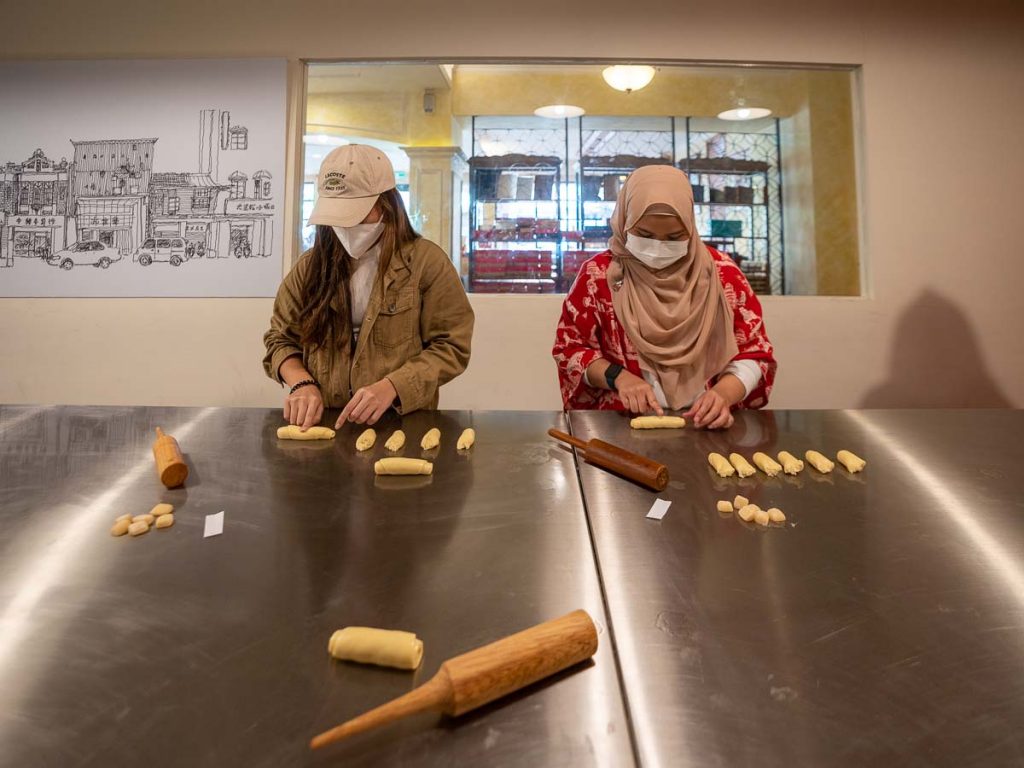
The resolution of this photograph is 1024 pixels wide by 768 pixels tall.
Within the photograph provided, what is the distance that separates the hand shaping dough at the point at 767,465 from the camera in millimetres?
1061

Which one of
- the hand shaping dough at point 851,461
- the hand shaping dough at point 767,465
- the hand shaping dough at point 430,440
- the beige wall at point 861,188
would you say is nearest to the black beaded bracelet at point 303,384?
the hand shaping dough at point 430,440

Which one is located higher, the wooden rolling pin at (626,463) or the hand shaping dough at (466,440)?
the wooden rolling pin at (626,463)

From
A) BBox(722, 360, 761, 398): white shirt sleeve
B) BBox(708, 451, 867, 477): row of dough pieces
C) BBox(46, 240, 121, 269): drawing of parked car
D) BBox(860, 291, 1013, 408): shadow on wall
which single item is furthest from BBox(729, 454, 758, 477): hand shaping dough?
BBox(46, 240, 121, 269): drawing of parked car

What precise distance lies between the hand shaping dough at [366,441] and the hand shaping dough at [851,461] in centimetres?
91

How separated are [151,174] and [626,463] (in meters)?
3.12

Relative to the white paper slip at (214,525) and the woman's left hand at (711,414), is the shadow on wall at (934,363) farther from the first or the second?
the white paper slip at (214,525)

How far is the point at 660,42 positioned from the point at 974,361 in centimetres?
230

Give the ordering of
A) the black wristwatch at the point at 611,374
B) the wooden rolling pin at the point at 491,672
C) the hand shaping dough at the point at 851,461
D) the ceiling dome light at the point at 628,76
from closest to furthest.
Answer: the wooden rolling pin at the point at 491,672, the hand shaping dough at the point at 851,461, the black wristwatch at the point at 611,374, the ceiling dome light at the point at 628,76

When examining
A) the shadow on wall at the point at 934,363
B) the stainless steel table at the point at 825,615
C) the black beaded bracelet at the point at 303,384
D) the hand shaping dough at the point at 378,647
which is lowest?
the shadow on wall at the point at 934,363

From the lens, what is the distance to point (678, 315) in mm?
1774

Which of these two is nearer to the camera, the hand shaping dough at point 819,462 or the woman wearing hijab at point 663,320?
the hand shaping dough at point 819,462

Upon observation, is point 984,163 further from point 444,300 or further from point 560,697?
point 560,697

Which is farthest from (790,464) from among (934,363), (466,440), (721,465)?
(934,363)

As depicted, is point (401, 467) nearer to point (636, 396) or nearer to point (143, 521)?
point (143, 521)
